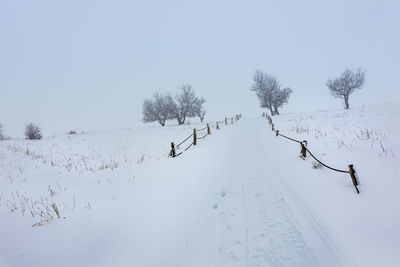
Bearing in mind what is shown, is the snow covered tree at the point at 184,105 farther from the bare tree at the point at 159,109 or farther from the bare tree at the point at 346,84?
the bare tree at the point at 346,84

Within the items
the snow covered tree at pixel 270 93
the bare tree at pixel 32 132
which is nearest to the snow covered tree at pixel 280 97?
the snow covered tree at pixel 270 93

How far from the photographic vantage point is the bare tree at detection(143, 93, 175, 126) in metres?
41.0

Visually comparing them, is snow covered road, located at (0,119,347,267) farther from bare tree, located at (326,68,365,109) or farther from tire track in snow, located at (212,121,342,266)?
bare tree, located at (326,68,365,109)

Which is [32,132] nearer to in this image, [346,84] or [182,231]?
[182,231]

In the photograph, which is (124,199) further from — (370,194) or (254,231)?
(370,194)

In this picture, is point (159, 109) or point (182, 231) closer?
point (182, 231)

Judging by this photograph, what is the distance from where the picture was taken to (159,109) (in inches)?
1623

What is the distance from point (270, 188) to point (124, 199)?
3800 millimetres

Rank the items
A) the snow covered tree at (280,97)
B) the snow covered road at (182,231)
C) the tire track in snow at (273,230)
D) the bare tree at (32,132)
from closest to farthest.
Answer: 1. the tire track in snow at (273,230)
2. the snow covered road at (182,231)
3. the bare tree at (32,132)
4. the snow covered tree at (280,97)

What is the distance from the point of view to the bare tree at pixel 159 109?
41.0 meters

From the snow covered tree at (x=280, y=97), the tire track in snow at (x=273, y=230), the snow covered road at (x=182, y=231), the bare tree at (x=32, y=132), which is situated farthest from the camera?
the snow covered tree at (x=280, y=97)

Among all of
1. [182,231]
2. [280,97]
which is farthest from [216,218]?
[280,97]

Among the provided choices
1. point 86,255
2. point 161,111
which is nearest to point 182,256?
point 86,255

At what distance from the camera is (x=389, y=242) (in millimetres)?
2609
